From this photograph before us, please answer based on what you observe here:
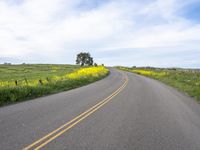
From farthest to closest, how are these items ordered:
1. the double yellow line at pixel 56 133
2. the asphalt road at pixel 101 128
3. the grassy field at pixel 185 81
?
the grassy field at pixel 185 81 < the asphalt road at pixel 101 128 < the double yellow line at pixel 56 133

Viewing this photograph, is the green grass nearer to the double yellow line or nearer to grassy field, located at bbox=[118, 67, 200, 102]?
grassy field, located at bbox=[118, 67, 200, 102]

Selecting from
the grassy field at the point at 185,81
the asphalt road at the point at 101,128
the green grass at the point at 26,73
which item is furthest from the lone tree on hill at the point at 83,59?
the asphalt road at the point at 101,128

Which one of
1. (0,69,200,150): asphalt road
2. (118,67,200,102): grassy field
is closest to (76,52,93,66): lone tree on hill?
(118,67,200,102): grassy field

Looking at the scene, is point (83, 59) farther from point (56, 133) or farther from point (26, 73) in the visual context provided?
point (56, 133)

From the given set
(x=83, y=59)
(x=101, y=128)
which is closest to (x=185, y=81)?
(x=101, y=128)

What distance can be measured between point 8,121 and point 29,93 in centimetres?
800

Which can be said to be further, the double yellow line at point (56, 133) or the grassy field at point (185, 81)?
the grassy field at point (185, 81)

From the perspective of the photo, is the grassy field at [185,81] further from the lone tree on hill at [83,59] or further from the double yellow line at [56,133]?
the lone tree on hill at [83,59]

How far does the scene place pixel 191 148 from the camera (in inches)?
259

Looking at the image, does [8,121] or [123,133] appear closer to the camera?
[123,133]

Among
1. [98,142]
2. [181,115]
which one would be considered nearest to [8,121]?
[98,142]

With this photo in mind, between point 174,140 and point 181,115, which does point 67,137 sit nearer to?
point 174,140

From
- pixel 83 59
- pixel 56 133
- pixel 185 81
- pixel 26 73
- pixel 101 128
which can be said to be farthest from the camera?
pixel 83 59

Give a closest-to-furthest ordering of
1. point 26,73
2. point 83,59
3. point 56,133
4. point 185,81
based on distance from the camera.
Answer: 1. point 56,133
2. point 185,81
3. point 26,73
4. point 83,59
